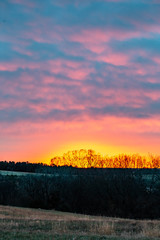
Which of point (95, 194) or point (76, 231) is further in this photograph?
point (95, 194)

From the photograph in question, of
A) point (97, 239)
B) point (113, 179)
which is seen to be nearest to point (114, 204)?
point (113, 179)

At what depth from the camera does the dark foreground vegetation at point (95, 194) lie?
70.2 meters

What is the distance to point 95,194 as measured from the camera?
76250 mm

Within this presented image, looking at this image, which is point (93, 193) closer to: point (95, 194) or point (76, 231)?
point (95, 194)

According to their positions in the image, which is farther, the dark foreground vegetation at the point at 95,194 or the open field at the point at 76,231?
the dark foreground vegetation at the point at 95,194

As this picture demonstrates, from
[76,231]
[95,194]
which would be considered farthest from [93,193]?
[76,231]

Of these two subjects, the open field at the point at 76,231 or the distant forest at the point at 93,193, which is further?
the distant forest at the point at 93,193

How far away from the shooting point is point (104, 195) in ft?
248

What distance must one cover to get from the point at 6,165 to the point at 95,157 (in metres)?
46.2

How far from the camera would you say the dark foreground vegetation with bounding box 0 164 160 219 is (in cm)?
7024

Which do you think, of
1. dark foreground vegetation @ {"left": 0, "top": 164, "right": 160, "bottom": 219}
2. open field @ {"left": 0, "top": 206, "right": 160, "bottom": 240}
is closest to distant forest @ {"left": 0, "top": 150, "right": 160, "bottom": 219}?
dark foreground vegetation @ {"left": 0, "top": 164, "right": 160, "bottom": 219}

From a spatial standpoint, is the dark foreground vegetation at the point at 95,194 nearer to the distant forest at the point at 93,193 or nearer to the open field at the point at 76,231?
the distant forest at the point at 93,193

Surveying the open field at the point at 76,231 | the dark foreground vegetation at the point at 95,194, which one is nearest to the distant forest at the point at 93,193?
the dark foreground vegetation at the point at 95,194

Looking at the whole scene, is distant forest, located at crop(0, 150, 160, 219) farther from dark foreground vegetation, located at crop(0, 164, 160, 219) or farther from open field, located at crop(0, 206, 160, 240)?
open field, located at crop(0, 206, 160, 240)
